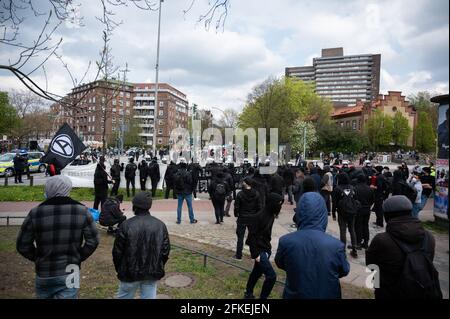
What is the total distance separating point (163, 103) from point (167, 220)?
101 metres

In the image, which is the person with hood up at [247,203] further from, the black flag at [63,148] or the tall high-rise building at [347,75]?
the tall high-rise building at [347,75]

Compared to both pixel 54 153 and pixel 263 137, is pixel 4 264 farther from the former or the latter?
pixel 263 137

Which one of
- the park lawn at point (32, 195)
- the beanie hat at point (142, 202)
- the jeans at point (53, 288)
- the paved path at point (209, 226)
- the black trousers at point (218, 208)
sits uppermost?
the beanie hat at point (142, 202)

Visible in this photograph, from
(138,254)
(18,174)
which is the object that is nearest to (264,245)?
(138,254)

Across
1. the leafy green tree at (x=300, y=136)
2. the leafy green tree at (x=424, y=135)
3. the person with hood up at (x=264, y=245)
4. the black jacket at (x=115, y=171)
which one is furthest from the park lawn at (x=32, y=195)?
the leafy green tree at (x=424, y=135)

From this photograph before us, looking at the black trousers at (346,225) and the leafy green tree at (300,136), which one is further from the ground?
the leafy green tree at (300,136)

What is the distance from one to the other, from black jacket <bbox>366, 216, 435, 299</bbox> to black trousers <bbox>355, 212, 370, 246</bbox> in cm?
470

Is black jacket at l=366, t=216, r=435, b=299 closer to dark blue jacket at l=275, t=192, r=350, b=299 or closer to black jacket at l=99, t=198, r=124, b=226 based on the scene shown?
dark blue jacket at l=275, t=192, r=350, b=299

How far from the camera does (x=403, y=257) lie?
2.74m

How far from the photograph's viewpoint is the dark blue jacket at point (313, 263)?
2.83m

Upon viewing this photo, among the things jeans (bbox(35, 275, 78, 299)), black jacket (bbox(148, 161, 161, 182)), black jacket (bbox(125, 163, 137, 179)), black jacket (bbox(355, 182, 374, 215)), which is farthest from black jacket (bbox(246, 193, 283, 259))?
black jacket (bbox(148, 161, 161, 182))

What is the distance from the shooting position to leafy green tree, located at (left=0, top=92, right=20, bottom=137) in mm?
39031

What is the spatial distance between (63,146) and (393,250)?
22.8 feet
